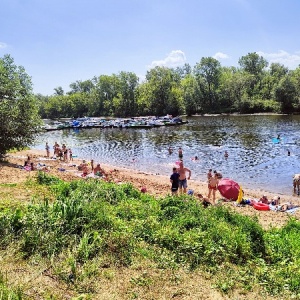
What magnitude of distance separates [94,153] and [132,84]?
87997mm

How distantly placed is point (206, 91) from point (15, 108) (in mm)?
95062

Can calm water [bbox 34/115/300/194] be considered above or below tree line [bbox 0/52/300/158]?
below

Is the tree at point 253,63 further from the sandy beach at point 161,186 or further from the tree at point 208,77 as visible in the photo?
the sandy beach at point 161,186

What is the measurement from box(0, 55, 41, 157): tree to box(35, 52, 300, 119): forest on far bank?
266ft

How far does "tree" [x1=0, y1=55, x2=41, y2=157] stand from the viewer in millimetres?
24516

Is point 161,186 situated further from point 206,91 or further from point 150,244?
point 206,91

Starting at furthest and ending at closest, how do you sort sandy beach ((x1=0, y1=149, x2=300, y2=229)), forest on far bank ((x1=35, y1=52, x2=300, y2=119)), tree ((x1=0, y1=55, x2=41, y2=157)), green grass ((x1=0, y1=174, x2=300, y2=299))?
forest on far bank ((x1=35, y1=52, x2=300, y2=119))
tree ((x1=0, y1=55, x2=41, y2=157))
sandy beach ((x1=0, y1=149, x2=300, y2=229))
green grass ((x1=0, y1=174, x2=300, y2=299))

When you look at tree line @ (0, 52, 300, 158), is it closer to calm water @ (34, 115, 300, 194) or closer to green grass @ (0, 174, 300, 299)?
calm water @ (34, 115, 300, 194)

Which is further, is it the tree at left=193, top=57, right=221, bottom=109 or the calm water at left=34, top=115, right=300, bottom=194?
the tree at left=193, top=57, right=221, bottom=109

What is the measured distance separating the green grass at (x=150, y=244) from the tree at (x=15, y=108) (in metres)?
17.5

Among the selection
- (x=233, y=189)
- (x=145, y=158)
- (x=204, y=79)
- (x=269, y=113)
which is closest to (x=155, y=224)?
(x=233, y=189)

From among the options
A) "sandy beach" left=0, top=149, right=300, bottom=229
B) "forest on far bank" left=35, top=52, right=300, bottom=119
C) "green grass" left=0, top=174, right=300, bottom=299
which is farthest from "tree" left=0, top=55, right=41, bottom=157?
"forest on far bank" left=35, top=52, right=300, bottom=119

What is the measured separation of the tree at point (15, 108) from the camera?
24.5 meters

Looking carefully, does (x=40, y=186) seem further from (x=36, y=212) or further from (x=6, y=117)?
(x=6, y=117)
